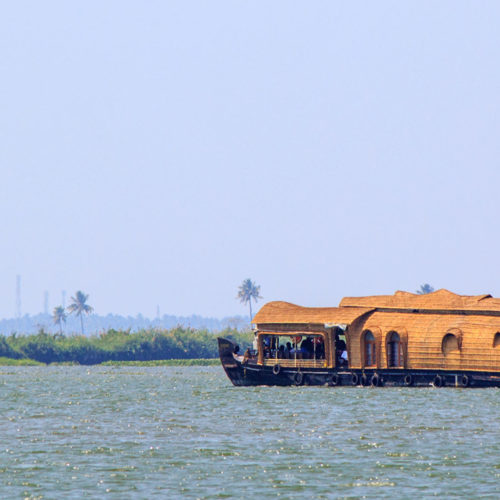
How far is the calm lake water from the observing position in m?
Result: 25.0

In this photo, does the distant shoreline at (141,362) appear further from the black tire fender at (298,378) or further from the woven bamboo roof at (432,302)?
the woven bamboo roof at (432,302)

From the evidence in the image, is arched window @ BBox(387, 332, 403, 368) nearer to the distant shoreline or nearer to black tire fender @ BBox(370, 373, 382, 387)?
black tire fender @ BBox(370, 373, 382, 387)

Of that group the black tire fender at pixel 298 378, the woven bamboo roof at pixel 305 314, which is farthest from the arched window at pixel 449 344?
the black tire fender at pixel 298 378

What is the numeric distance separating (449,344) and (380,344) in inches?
143

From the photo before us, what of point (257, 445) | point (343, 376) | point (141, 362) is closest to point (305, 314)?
point (343, 376)

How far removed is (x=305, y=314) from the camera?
185 feet

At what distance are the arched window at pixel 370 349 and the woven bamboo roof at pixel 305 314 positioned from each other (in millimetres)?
1066

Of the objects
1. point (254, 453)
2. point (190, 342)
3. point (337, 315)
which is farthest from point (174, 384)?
point (190, 342)

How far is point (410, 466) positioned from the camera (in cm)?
2769

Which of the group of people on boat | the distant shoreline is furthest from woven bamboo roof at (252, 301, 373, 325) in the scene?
the distant shoreline

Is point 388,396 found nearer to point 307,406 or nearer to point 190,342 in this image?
point 307,406

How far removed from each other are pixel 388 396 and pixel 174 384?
2008 centimetres

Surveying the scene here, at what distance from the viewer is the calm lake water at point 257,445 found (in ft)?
81.9

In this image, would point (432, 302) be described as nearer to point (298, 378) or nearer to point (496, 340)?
point (496, 340)
